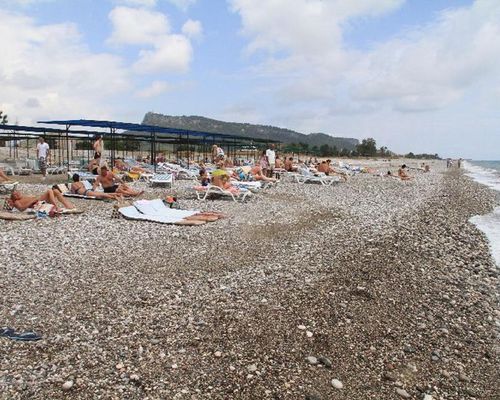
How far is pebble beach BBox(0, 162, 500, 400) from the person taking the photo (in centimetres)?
289

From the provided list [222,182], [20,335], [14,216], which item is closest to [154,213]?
[14,216]

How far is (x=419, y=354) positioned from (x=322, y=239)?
3.80 m

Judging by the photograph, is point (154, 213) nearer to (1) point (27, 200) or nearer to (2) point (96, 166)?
(1) point (27, 200)

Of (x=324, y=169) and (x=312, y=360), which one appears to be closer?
(x=312, y=360)

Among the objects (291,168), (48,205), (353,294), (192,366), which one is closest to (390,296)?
(353,294)

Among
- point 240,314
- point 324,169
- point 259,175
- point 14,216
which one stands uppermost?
point 324,169

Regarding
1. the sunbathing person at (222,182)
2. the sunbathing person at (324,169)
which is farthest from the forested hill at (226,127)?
the sunbathing person at (222,182)

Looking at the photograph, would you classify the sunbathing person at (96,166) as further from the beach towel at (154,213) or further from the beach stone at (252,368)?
the beach stone at (252,368)

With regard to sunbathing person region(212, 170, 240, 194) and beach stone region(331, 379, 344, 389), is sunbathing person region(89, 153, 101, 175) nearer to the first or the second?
sunbathing person region(212, 170, 240, 194)

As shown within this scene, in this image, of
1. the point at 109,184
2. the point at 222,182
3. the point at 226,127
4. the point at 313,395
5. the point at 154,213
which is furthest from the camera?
the point at 226,127

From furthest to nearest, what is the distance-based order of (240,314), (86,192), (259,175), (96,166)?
(259,175) → (96,166) → (86,192) → (240,314)

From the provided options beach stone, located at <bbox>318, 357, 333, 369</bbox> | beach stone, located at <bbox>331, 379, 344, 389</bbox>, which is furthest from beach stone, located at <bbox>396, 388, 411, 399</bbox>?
beach stone, located at <bbox>318, 357, 333, 369</bbox>

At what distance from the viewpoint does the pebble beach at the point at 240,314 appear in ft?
9.48

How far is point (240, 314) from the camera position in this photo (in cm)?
389
